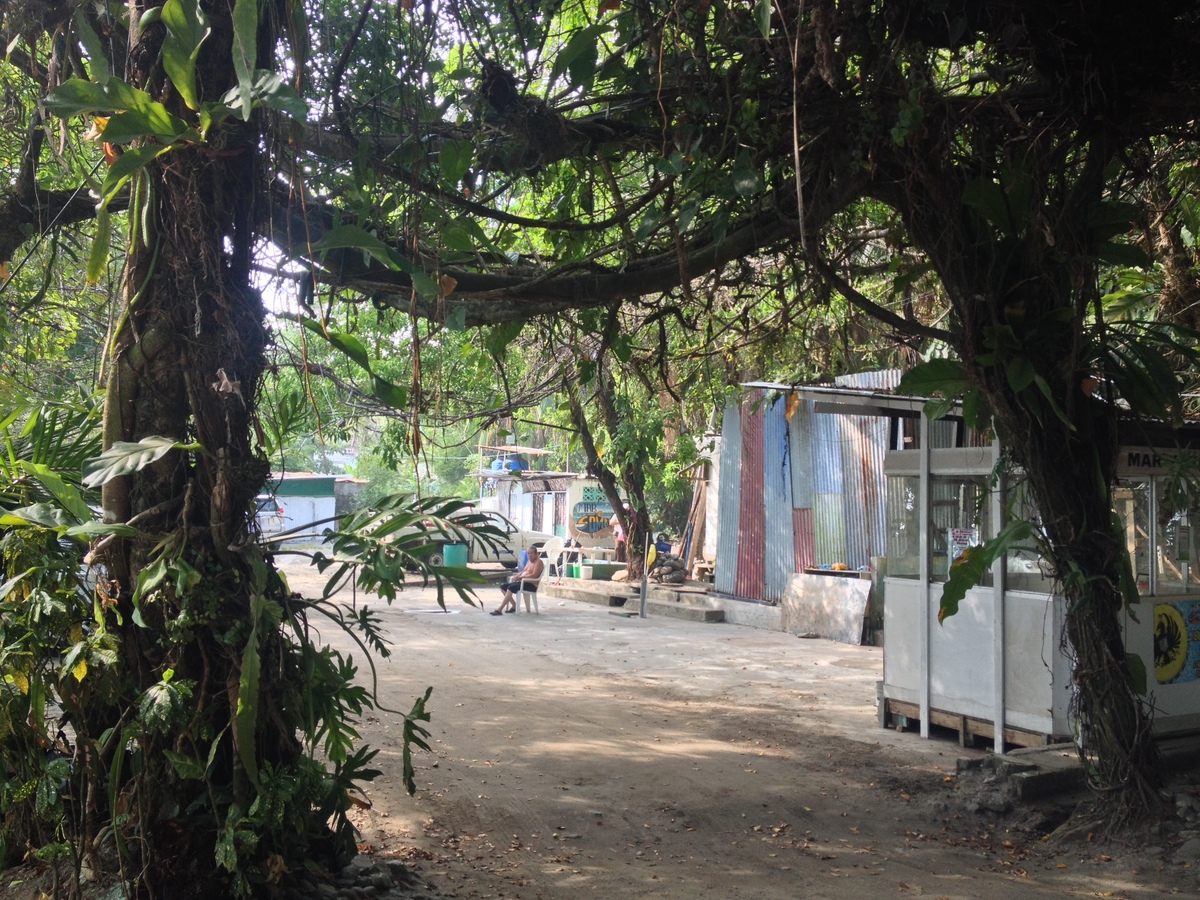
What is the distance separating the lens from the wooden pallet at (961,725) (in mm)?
7305

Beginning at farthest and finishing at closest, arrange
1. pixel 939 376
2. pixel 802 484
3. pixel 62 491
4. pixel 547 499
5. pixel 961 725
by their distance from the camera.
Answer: pixel 547 499 < pixel 802 484 < pixel 961 725 < pixel 939 376 < pixel 62 491

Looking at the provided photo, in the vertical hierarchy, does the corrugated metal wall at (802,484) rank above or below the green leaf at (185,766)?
above

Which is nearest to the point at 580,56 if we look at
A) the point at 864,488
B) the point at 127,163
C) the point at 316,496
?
the point at 127,163

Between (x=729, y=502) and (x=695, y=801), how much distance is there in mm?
11455

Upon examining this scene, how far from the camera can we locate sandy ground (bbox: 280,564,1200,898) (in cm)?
511

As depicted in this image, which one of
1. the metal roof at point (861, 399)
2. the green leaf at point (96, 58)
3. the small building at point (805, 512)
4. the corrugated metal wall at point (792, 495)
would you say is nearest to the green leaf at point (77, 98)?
the green leaf at point (96, 58)

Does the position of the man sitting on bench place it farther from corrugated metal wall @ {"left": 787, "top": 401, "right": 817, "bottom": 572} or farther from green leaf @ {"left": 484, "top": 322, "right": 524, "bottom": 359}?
green leaf @ {"left": 484, "top": 322, "right": 524, "bottom": 359}

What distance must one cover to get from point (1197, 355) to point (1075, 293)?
1027 millimetres

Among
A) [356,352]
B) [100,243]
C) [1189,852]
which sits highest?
[100,243]

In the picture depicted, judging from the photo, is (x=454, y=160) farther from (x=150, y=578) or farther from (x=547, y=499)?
(x=547, y=499)

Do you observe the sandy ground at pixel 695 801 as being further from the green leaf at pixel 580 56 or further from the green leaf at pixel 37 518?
the green leaf at pixel 580 56

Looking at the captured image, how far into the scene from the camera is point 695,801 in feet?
21.4

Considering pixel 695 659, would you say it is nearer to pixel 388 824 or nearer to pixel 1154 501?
pixel 1154 501

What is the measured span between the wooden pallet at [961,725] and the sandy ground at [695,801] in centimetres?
16
